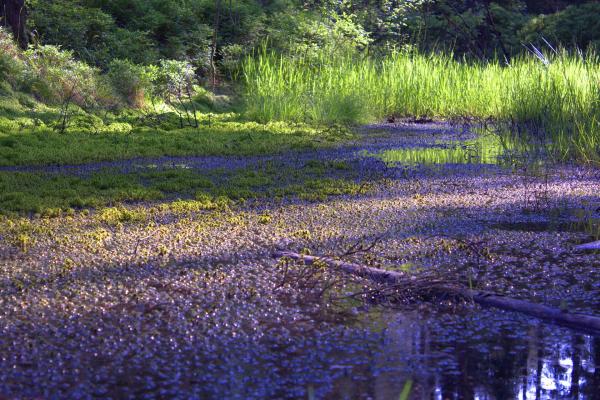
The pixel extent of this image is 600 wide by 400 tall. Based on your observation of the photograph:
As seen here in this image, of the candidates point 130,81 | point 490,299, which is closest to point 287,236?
point 490,299

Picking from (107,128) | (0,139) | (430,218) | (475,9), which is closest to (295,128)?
(107,128)

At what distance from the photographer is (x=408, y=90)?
14.3 m

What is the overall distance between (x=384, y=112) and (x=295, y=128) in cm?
300

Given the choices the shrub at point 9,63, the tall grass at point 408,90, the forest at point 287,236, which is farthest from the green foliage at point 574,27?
the shrub at point 9,63

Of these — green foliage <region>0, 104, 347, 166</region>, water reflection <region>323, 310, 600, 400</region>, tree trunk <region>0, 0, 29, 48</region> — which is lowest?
water reflection <region>323, 310, 600, 400</region>

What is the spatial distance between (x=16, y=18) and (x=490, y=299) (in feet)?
36.9

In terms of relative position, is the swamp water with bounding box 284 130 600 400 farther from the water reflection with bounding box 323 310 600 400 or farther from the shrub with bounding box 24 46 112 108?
the shrub with bounding box 24 46 112 108

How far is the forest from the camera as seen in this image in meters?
2.86

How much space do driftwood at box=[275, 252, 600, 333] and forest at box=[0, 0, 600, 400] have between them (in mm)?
11

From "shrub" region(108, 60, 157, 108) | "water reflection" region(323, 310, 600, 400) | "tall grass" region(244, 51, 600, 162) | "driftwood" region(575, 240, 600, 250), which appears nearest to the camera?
"water reflection" region(323, 310, 600, 400)

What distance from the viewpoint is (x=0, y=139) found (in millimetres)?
8852

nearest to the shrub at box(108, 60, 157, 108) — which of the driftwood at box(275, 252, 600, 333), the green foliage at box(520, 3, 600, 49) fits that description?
the driftwood at box(275, 252, 600, 333)

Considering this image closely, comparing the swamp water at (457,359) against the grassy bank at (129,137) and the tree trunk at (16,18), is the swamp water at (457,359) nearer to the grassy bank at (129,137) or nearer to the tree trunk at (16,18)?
the grassy bank at (129,137)

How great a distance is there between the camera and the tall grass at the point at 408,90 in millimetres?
9242
